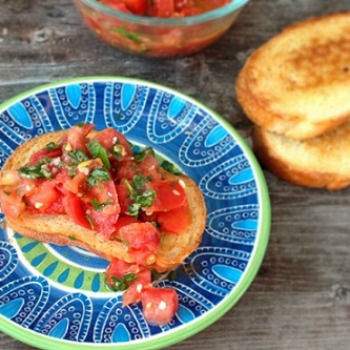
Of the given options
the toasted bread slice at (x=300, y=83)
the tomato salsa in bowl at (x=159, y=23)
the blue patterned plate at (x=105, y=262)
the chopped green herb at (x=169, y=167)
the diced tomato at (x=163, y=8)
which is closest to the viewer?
the blue patterned plate at (x=105, y=262)

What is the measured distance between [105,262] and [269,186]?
0.81m

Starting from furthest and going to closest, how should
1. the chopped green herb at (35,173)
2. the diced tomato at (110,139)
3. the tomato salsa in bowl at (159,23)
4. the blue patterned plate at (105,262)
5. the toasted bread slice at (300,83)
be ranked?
the tomato salsa in bowl at (159,23) → the toasted bread slice at (300,83) → the diced tomato at (110,139) → the chopped green herb at (35,173) → the blue patterned plate at (105,262)

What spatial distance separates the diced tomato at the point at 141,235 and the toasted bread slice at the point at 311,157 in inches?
30.1

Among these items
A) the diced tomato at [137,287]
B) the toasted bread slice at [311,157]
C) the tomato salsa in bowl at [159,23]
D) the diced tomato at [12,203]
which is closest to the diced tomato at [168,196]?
the diced tomato at [137,287]

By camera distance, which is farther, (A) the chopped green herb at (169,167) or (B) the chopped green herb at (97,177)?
(A) the chopped green herb at (169,167)

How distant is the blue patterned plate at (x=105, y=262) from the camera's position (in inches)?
75.3

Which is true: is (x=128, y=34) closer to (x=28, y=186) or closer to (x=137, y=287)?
(x=28, y=186)

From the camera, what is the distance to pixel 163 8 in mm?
2664

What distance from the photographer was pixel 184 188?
2.16 m

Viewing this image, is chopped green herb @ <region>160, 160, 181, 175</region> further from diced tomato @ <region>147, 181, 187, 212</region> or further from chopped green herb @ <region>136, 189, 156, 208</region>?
chopped green herb @ <region>136, 189, 156, 208</region>

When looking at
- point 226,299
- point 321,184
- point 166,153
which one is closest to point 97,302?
point 226,299

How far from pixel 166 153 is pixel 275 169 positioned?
0.47m

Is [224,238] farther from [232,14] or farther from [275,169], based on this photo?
[232,14]

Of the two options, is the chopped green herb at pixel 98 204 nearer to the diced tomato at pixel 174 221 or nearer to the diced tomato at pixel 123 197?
the diced tomato at pixel 123 197
